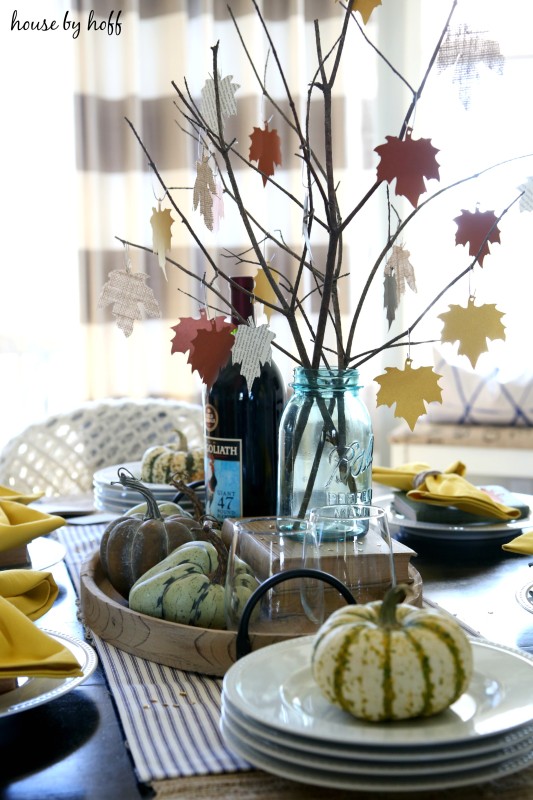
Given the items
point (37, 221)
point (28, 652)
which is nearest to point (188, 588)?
point (28, 652)

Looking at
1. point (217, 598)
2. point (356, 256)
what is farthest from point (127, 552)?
point (356, 256)

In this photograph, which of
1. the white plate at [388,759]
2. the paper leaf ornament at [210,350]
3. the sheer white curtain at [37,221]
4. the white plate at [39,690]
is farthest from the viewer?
the sheer white curtain at [37,221]

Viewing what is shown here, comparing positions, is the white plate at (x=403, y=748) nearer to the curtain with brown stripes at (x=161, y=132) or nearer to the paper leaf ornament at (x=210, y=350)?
the paper leaf ornament at (x=210, y=350)

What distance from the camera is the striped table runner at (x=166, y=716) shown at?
2.02ft

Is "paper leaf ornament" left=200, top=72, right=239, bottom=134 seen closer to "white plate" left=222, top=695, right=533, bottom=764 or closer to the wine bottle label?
the wine bottle label

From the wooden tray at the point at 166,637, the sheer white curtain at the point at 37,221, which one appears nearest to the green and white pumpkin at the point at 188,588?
the wooden tray at the point at 166,637

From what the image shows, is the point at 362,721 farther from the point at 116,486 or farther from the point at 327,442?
the point at 116,486

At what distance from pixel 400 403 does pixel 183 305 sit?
93.3 inches

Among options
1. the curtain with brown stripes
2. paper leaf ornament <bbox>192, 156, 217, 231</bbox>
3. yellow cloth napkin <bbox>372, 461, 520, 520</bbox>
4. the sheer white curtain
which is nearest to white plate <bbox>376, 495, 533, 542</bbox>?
yellow cloth napkin <bbox>372, 461, 520, 520</bbox>

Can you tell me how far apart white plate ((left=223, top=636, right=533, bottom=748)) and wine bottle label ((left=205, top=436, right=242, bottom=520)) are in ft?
1.39

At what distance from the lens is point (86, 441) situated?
203cm

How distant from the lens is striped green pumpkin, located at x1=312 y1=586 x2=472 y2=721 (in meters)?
0.54

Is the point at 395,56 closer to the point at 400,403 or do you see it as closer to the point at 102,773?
the point at 400,403

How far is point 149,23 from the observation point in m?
3.16
